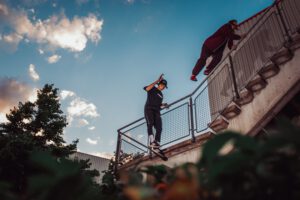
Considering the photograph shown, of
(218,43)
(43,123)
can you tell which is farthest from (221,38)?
(43,123)

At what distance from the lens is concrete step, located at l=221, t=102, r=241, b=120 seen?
4.24m

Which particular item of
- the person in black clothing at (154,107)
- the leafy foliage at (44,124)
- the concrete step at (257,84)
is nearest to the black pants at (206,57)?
the person in black clothing at (154,107)

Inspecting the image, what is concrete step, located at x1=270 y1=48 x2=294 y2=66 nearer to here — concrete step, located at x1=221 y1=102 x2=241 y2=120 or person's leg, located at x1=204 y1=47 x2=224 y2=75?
concrete step, located at x1=221 y1=102 x2=241 y2=120

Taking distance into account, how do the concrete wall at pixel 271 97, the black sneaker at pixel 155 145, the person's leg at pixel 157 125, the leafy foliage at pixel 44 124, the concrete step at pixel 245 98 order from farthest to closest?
1. the leafy foliage at pixel 44 124
2. the person's leg at pixel 157 125
3. the black sneaker at pixel 155 145
4. the concrete step at pixel 245 98
5. the concrete wall at pixel 271 97

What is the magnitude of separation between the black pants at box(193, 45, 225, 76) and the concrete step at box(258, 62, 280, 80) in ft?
12.1

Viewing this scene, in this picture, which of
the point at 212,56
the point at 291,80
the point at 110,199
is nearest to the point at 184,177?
the point at 110,199

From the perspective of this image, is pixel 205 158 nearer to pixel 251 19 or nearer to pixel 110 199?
pixel 110 199

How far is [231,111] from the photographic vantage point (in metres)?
4.30

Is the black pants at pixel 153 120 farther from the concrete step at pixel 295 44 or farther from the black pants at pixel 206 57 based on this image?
the concrete step at pixel 295 44

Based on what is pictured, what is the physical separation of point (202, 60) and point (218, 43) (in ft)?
2.35

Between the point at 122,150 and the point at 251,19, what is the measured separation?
5.84 meters

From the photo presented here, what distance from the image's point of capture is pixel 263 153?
599 mm

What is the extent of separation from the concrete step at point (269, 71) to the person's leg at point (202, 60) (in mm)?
3984

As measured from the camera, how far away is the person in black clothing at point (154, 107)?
6.05 m
